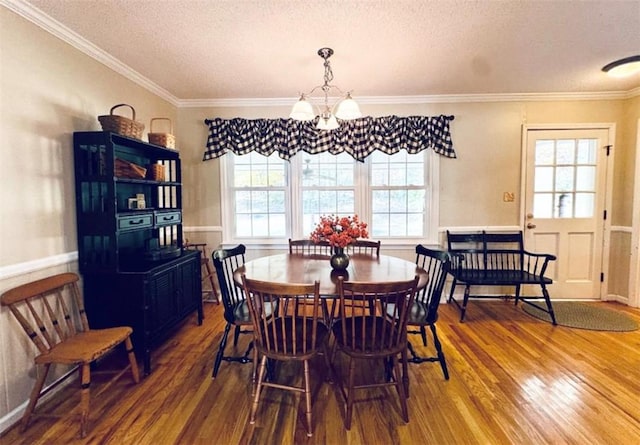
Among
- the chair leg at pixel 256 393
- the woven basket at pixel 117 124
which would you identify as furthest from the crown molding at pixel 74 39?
the chair leg at pixel 256 393

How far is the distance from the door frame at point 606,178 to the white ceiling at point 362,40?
45cm

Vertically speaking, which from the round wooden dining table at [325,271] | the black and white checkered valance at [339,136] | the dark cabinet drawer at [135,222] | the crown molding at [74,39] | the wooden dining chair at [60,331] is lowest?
the wooden dining chair at [60,331]

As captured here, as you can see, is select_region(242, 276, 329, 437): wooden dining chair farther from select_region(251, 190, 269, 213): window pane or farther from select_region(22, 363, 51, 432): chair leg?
select_region(251, 190, 269, 213): window pane

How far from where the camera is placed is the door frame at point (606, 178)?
3.75 meters

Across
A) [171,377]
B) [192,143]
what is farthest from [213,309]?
[192,143]

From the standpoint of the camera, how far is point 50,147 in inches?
84.5

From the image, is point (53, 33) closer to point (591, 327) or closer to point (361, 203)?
point (361, 203)

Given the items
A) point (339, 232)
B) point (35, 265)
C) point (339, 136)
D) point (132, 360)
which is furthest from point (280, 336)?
point (339, 136)

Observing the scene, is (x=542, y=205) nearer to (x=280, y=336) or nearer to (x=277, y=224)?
(x=277, y=224)

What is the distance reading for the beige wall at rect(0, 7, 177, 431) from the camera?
1.86 meters

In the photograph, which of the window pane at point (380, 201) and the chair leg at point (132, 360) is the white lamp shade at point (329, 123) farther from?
the chair leg at point (132, 360)

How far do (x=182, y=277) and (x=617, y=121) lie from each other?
16.4 ft

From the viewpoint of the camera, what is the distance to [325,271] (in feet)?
7.84

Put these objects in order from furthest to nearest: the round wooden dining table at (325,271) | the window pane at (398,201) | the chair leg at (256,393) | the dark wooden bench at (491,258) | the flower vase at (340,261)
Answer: the window pane at (398,201) → the dark wooden bench at (491,258) → the flower vase at (340,261) → the round wooden dining table at (325,271) → the chair leg at (256,393)
